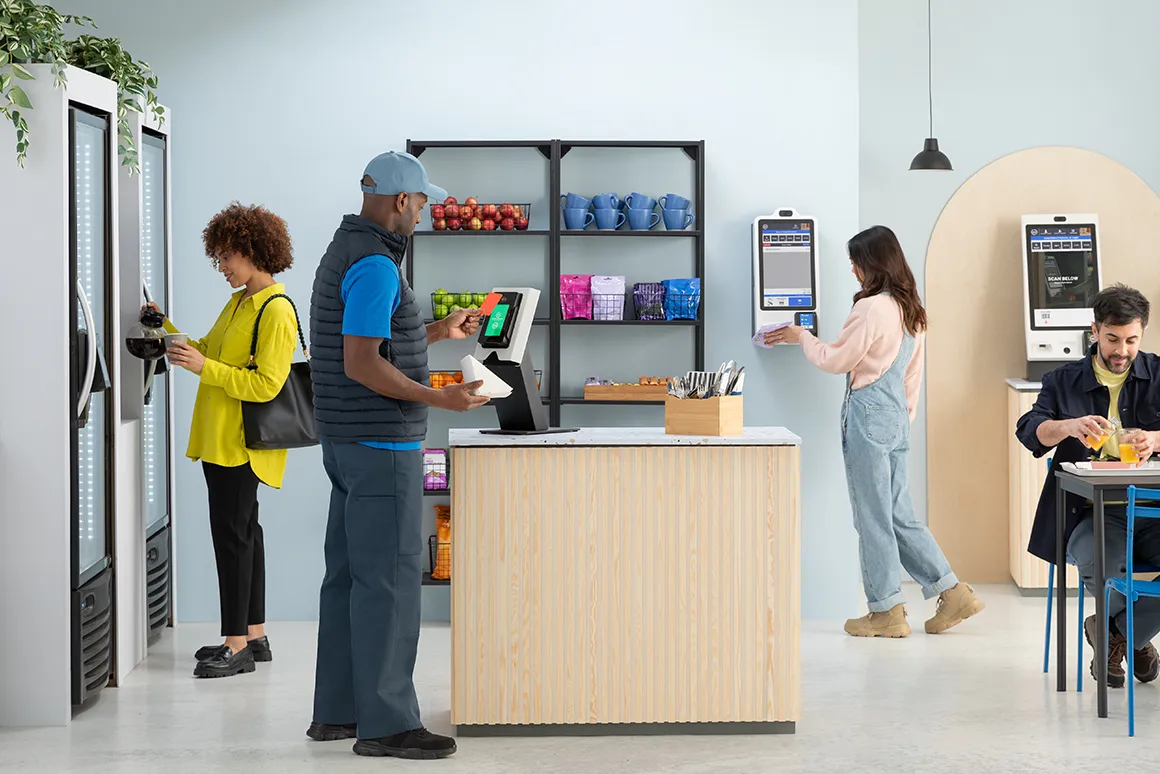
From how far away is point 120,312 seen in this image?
4.89 metres

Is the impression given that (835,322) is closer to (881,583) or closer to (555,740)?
(881,583)

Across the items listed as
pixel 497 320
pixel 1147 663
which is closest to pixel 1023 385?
pixel 1147 663

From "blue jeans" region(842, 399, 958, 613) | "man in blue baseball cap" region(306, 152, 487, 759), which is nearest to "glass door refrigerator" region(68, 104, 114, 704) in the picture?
"man in blue baseball cap" region(306, 152, 487, 759)

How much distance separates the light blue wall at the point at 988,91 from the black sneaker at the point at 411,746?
→ 3.77 metres

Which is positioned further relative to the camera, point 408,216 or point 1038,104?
point 1038,104

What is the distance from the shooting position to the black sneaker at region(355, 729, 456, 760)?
3707mm

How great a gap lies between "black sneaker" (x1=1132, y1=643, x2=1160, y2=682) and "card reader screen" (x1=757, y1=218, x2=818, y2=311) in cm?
204

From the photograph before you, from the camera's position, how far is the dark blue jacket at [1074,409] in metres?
4.39

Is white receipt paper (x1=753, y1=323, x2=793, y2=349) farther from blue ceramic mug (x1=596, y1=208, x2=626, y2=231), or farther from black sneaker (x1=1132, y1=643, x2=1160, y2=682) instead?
black sneaker (x1=1132, y1=643, x2=1160, y2=682)

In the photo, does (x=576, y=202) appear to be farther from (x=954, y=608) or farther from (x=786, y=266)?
(x=954, y=608)

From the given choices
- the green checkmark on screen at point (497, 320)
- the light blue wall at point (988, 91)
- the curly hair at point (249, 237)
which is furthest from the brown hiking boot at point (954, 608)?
the curly hair at point (249, 237)

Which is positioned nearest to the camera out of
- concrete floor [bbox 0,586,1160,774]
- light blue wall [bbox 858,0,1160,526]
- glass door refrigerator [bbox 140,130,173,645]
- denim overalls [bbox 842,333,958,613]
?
concrete floor [bbox 0,586,1160,774]

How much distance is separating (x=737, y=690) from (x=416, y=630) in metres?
1.05

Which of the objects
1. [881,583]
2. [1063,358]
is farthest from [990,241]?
[881,583]
